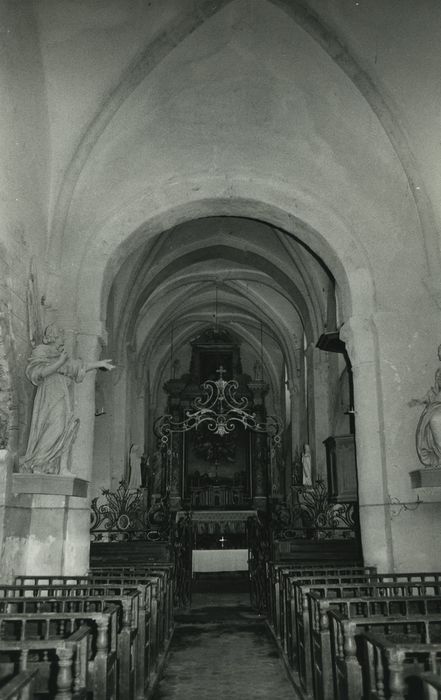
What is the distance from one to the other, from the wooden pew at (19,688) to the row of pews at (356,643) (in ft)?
4.38

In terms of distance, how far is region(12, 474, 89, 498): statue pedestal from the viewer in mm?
6398

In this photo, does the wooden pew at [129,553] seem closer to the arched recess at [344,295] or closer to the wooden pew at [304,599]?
the arched recess at [344,295]

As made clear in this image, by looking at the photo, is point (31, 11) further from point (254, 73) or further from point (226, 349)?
point (226, 349)

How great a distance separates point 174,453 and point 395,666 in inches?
687

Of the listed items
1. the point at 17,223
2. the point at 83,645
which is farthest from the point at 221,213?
the point at 83,645

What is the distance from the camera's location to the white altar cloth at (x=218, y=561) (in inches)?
437

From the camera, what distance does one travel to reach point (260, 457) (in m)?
19.5

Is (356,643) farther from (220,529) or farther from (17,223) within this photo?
(220,529)

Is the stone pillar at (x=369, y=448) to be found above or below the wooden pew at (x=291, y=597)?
above

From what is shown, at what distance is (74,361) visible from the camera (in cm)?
716

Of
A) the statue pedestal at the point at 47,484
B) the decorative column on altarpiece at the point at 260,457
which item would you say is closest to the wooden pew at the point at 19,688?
the statue pedestal at the point at 47,484

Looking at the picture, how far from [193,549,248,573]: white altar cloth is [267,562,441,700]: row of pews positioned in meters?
5.13

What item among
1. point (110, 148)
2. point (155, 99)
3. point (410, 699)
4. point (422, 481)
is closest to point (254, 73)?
point (155, 99)

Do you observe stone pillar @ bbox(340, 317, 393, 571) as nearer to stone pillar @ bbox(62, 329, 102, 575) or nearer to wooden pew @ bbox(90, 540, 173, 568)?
wooden pew @ bbox(90, 540, 173, 568)
